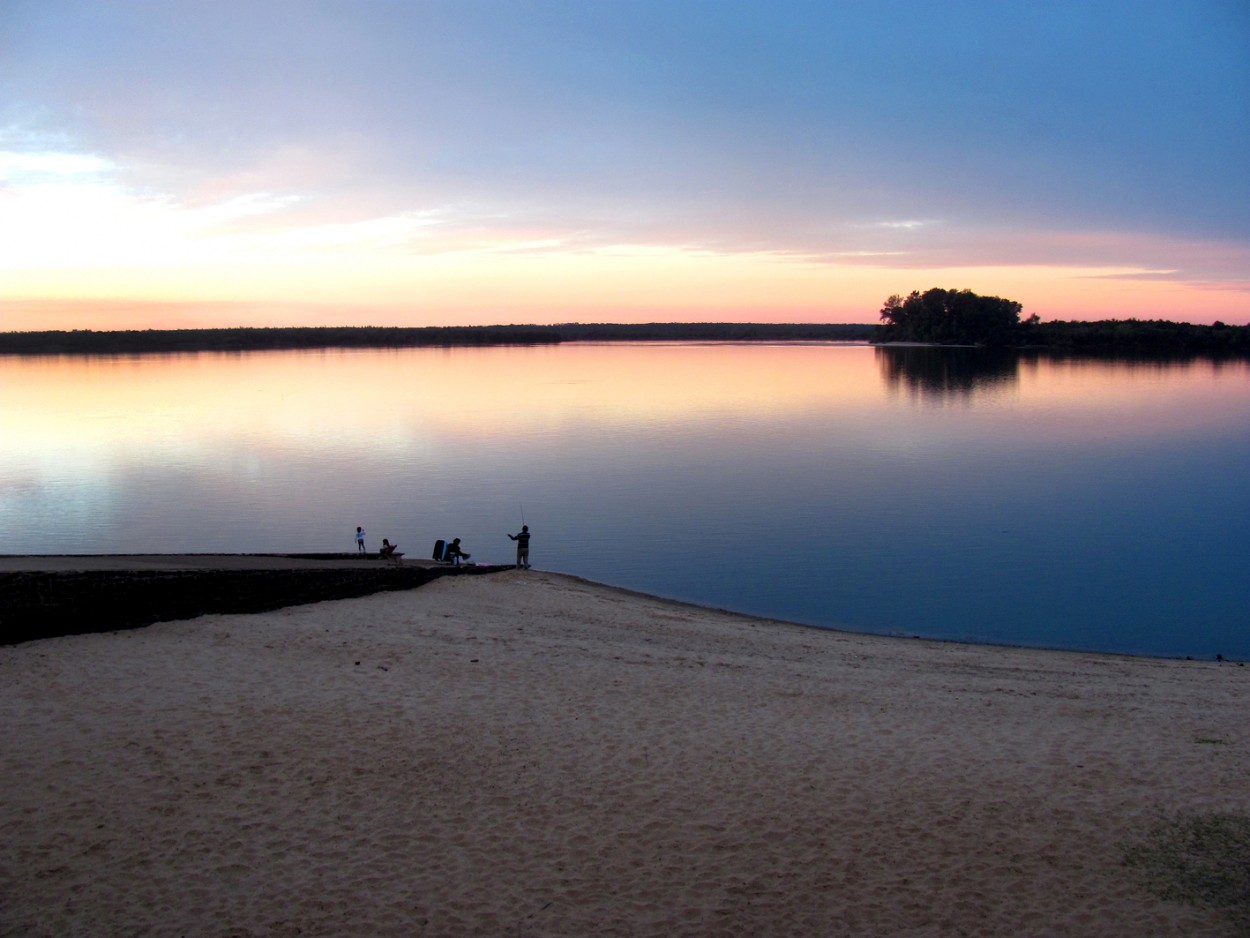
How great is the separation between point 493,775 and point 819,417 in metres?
50.0

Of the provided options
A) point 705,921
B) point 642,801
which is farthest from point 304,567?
point 705,921

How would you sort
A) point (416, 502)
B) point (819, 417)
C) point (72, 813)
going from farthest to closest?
point (819, 417), point (416, 502), point (72, 813)

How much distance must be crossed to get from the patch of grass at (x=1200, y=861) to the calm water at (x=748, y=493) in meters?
9.19

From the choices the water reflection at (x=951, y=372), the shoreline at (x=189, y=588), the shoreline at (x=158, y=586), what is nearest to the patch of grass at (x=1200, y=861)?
the shoreline at (x=189, y=588)

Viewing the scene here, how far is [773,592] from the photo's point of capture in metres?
20.2

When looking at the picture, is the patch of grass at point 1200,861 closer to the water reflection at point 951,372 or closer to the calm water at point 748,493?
the calm water at point 748,493

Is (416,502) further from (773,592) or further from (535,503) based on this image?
(773,592)

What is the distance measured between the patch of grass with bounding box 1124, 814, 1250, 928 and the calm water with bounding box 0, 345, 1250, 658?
919 cm

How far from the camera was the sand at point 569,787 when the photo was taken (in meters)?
6.68

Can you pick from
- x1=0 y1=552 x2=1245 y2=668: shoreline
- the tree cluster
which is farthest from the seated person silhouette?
the tree cluster

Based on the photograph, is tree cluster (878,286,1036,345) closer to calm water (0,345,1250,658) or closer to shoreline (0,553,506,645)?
calm water (0,345,1250,658)

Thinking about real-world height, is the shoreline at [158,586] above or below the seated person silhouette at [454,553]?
above

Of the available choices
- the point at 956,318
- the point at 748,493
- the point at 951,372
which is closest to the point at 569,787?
the point at 748,493

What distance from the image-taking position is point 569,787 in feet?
28.0
